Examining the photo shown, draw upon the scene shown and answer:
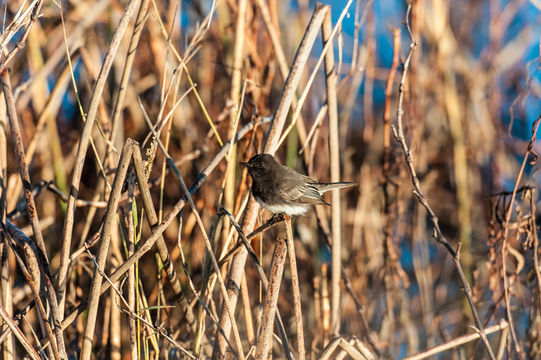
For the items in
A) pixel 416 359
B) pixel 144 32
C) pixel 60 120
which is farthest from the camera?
pixel 60 120

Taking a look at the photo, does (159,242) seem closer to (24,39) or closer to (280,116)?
(280,116)

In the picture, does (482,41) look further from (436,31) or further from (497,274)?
(497,274)

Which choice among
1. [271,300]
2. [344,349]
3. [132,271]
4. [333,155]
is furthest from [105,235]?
[333,155]

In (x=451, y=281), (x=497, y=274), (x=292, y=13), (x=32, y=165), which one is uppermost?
(x=292, y=13)

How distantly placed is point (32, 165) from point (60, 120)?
54 centimetres

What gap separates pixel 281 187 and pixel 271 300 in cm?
87

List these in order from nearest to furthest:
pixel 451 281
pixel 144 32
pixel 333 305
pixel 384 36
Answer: pixel 333 305
pixel 144 32
pixel 451 281
pixel 384 36

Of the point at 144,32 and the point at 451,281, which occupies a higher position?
the point at 144,32

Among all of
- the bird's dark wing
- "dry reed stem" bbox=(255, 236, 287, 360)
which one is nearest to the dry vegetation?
"dry reed stem" bbox=(255, 236, 287, 360)

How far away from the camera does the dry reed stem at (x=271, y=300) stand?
1.62 m

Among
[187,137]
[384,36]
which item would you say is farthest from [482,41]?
[187,137]

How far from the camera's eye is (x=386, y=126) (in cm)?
263

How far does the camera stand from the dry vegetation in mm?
1857

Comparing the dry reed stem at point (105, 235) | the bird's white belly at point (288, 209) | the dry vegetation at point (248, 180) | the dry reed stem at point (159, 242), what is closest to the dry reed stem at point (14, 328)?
the dry vegetation at point (248, 180)
